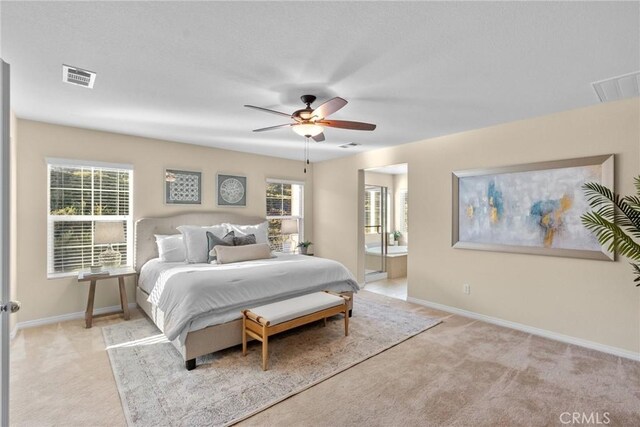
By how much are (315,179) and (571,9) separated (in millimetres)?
5088

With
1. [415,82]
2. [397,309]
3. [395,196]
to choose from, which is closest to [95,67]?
[415,82]

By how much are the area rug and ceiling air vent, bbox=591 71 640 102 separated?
2875 millimetres

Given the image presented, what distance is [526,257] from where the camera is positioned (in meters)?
3.50

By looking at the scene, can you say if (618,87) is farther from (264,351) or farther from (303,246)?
(303,246)

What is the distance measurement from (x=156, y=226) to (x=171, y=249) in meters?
0.56

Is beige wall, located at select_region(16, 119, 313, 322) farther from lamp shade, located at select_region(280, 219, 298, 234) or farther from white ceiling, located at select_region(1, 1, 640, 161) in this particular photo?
lamp shade, located at select_region(280, 219, 298, 234)

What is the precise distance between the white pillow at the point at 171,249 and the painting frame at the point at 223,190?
1125mm

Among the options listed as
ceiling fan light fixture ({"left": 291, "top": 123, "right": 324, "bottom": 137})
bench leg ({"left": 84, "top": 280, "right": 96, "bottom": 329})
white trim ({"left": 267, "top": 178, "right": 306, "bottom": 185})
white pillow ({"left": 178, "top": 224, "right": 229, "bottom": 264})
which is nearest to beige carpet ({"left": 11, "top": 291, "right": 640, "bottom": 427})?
bench leg ({"left": 84, "top": 280, "right": 96, "bottom": 329})

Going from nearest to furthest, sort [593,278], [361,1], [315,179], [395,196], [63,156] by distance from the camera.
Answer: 1. [361,1]
2. [593,278]
3. [63,156]
4. [315,179]
5. [395,196]

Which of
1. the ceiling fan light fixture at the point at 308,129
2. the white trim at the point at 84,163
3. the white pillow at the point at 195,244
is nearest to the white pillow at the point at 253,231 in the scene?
the white pillow at the point at 195,244

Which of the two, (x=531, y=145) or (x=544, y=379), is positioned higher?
(x=531, y=145)

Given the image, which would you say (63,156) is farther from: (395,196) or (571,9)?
(395,196)

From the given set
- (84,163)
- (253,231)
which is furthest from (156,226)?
(253,231)

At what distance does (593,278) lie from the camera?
305cm
